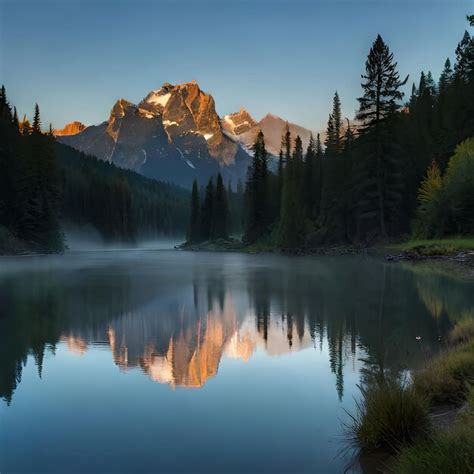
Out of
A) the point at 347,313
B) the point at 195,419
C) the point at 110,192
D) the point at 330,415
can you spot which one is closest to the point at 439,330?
the point at 347,313

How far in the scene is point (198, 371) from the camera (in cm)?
1113

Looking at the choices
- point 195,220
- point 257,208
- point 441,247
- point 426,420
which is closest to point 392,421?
point 426,420

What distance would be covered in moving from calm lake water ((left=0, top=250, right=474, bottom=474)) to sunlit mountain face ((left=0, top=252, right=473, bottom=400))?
0.23 ft

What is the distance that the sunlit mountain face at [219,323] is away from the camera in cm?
1190

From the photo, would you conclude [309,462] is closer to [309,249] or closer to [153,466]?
[153,466]

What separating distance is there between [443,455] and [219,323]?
1299cm

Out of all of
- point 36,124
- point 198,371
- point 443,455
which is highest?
point 36,124

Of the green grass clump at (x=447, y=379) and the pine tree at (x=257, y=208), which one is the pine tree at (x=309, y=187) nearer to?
the pine tree at (x=257, y=208)

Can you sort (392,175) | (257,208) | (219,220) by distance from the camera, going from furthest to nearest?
1. (219,220)
2. (257,208)
3. (392,175)

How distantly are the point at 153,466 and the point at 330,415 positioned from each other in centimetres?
315

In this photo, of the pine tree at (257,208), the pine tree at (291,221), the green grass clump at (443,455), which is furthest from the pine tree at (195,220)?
the green grass clump at (443,455)

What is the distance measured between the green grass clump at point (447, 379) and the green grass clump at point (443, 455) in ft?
7.51

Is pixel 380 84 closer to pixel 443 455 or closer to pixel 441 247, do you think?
pixel 441 247

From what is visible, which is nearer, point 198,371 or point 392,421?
point 392,421
